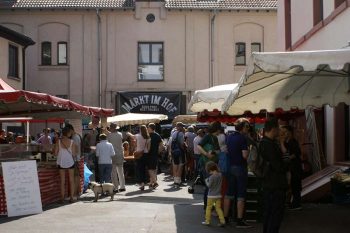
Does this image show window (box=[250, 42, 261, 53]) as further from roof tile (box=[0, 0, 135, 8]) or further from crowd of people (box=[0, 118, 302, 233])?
crowd of people (box=[0, 118, 302, 233])

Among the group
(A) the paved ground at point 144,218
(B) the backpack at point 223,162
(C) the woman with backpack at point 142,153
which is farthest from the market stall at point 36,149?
(B) the backpack at point 223,162

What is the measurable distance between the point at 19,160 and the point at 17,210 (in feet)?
3.59

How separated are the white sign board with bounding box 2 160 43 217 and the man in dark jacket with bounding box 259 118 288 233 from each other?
5477 millimetres

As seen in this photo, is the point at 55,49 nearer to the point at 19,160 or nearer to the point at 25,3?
the point at 25,3

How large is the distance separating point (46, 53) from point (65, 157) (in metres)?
18.5

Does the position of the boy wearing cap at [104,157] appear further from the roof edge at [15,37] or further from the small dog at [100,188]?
the roof edge at [15,37]

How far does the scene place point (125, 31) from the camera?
31.0 meters

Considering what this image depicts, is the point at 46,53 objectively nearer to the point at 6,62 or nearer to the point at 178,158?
the point at 6,62

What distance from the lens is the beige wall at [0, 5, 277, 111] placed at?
3084 cm

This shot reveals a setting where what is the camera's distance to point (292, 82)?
985 cm

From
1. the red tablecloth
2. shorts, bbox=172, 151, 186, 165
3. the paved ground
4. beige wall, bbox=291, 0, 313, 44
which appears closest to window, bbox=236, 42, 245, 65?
beige wall, bbox=291, 0, 313, 44

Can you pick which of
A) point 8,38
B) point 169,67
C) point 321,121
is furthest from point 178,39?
point 321,121

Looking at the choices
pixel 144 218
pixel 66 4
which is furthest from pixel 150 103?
pixel 144 218

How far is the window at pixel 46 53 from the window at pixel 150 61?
15.2 feet
